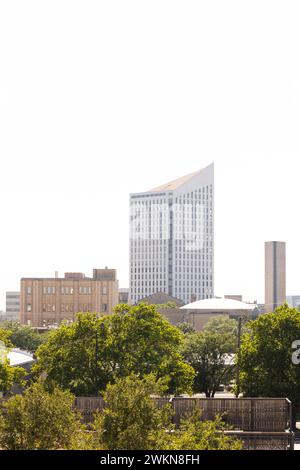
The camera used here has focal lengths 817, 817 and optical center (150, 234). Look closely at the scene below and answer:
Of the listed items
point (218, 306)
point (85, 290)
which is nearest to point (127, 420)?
point (218, 306)

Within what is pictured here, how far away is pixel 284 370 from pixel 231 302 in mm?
132027

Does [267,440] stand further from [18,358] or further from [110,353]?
[18,358]

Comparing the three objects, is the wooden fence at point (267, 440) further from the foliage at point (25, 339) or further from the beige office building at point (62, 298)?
the beige office building at point (62, 298)

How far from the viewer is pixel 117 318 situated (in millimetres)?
55312

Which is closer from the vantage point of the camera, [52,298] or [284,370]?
[284,370]

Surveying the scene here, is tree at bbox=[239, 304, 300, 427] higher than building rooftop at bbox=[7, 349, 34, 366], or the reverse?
tree at bbox=[239, 304, 300, 427]

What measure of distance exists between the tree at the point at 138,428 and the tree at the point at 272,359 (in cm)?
3051

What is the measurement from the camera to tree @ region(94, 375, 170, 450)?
2338 centimetres

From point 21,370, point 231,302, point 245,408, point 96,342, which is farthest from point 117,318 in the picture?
point 231,302

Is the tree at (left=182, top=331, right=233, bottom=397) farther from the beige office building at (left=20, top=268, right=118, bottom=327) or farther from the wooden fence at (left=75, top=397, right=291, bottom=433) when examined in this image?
the beige office building at (left=20, top=268, right=118, bottom=327)

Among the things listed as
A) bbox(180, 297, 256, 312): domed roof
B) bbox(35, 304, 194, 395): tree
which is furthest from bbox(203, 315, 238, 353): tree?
bbox(35, 304, 194, 395): tree

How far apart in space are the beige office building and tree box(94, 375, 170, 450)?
167 meters

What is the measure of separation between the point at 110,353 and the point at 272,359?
36.6ft
